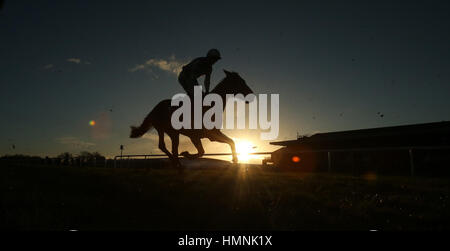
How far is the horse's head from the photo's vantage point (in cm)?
826

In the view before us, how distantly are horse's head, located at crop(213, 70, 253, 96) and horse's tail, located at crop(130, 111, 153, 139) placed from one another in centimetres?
222

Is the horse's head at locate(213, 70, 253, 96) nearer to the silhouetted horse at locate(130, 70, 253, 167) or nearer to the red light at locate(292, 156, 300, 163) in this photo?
the silhouetted horse at locate(130, 70, 253, 167)

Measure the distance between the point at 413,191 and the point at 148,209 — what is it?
215 inches

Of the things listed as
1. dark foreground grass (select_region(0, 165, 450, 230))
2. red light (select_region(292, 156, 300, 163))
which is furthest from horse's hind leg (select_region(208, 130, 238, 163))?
red light (select_region(292, 156, 300, 163))

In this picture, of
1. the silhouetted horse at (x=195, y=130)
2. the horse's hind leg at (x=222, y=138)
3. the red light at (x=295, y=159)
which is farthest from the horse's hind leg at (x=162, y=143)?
the red light at (x=295, y=159)

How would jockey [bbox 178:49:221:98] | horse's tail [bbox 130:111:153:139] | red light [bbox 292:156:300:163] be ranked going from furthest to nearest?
red light [bbox 292:156:300:163] < horse's tail [bbox 130:111:153:139] < jockey [bbox 178:49:221:98]

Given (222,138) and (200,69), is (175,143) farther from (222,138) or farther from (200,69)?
(200,69)

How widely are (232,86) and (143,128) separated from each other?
118 inches

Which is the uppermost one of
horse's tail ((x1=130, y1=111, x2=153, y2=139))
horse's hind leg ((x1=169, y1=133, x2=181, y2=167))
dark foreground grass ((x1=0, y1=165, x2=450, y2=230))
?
horse's tail ((x1=130, y1=111, x2=153, y2=139))

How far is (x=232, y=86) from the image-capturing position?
8398 millimetres

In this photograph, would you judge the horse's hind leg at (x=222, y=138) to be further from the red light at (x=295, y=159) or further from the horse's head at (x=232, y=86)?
the red light at (x=295, y=159)

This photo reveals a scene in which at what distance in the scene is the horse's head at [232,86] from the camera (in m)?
8.26

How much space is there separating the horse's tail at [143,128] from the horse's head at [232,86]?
222cm
